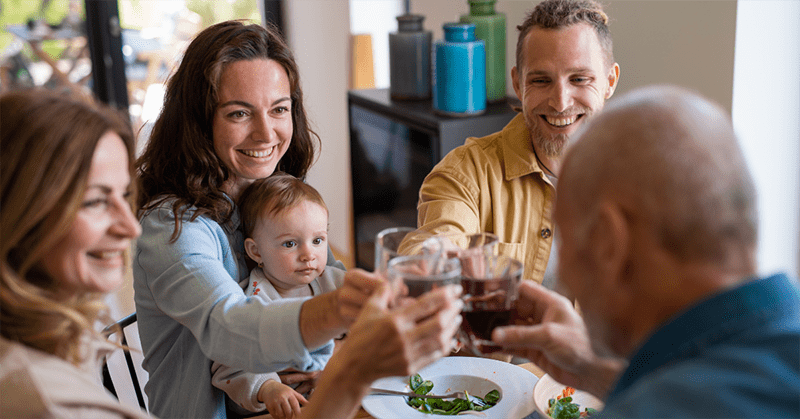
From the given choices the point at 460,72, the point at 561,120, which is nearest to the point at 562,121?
the point at 561,120

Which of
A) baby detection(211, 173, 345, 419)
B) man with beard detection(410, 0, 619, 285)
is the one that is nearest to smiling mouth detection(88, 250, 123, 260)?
baby detection(211, 173, 345, 419)

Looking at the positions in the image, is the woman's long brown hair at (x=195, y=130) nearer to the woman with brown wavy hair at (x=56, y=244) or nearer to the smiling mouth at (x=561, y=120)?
the woman with brown wavy hair at (x=56, y=244)

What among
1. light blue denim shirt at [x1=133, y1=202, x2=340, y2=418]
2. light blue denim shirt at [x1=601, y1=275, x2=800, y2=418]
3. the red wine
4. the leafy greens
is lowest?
the leafy greens

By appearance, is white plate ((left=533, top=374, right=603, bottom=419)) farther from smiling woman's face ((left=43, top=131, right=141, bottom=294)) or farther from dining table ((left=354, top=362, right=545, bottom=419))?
smiling woman's face ((left=43, top=131, right=141, bottom=294))

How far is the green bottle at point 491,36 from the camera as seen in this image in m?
2.67

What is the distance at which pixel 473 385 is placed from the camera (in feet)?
4.67

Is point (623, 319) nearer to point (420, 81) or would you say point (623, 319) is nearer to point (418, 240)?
point (418, 240)

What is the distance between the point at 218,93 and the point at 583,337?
0.99 metres

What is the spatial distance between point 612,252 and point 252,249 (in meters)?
1.08

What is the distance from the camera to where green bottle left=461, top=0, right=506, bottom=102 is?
2.67m

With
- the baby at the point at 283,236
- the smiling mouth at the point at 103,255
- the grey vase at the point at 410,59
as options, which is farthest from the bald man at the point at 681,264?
the grey vase at the point at 410,59

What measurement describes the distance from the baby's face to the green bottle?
1.24 metres

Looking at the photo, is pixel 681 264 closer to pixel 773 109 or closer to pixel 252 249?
pixel 252 249

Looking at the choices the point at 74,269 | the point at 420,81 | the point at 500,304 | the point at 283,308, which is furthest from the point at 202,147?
the point at 420,81
